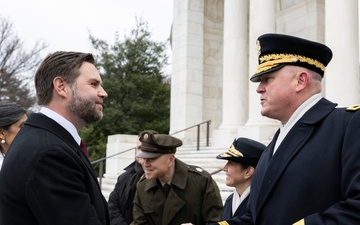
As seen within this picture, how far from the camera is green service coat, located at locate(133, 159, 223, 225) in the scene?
4.31 m

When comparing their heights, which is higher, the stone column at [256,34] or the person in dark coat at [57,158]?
the stone column at [256,34]

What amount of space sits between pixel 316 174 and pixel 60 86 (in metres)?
1.49

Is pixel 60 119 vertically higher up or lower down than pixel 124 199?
higher up

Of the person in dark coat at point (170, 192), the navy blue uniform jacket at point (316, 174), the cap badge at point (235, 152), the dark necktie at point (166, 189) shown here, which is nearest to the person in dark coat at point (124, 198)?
the person in dark coat at point (170, 192)

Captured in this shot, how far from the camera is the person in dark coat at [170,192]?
4332 mm

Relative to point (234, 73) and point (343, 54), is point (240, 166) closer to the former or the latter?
point (343, 54)

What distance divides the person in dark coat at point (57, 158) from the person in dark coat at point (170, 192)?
174 cm

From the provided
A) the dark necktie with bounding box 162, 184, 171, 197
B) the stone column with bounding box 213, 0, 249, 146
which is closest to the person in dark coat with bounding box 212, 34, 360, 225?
the dark necktie with bounding box 162, 184, 171, 197

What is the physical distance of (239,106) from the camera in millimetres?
14883

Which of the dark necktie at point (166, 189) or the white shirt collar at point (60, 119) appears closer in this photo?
the white shirt collar at point (60, 119)

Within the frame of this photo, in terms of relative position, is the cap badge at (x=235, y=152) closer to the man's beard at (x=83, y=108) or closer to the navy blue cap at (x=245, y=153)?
the navy blue cap at (x=245, y=153)

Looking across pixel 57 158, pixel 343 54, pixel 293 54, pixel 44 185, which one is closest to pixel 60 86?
pixel 57 158

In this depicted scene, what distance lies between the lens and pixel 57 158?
2217mm

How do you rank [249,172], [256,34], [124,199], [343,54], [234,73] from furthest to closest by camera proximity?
1. [234,73]
2. [256,34]
3. [343,54]
4. [124,199]
5. [249,172]
